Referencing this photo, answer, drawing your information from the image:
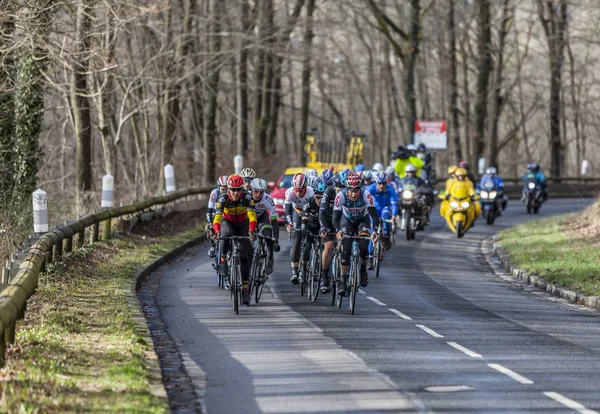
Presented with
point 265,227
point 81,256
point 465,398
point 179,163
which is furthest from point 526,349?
point 179,163

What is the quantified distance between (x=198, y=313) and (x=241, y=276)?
0.81 metres

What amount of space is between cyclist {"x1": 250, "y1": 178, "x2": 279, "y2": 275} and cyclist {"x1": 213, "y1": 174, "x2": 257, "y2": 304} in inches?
43.6

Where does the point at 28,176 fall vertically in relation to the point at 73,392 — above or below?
above

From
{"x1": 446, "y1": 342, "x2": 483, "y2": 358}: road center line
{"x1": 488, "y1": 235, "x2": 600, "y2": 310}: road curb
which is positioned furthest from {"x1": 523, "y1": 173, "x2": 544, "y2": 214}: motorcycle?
{"x1": 446, "y1": 342, "x2": 483, "y2": 358}: road center line

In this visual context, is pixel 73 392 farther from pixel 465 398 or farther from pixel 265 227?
pixel 265 227

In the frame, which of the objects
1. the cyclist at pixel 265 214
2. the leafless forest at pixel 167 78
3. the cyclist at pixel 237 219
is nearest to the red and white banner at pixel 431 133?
the leafless forest at pixel 167 78

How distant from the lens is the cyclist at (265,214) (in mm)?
17875

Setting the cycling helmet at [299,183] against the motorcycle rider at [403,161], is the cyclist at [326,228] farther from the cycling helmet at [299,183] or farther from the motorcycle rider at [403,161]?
the motorcycle rider at [403,161]

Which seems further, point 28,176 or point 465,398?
point 28,176

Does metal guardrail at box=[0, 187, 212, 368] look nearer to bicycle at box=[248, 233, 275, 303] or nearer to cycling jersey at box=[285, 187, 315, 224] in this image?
bicycle at box=[248, 233, 275, 303]

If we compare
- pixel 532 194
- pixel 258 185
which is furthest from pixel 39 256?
pixel 532 194

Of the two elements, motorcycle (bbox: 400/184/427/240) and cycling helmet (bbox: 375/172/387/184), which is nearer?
cycling helmet (bbox: 375/172/387/184)

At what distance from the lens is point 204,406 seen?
380 inches

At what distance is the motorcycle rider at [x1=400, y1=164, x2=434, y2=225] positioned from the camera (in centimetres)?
3000
